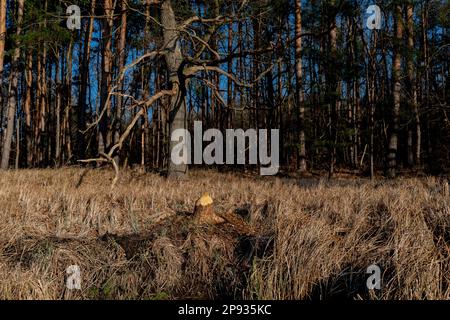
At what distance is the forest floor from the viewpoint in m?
2.65

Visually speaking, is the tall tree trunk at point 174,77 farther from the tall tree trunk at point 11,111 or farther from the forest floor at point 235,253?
Answer: the tall tree trunk at point 11,111

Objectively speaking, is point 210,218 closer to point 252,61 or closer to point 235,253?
point 235,253

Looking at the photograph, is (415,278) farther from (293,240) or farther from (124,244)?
(124,244)

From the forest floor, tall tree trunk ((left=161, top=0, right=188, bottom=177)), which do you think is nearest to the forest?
tall tree trunk ((left=161, top=0, right=188, bottom=177))

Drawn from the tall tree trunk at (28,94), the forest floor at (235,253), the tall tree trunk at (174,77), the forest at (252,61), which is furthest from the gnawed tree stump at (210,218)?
the tall tree trunk at (28,94)

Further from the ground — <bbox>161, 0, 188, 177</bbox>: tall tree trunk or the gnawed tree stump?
<bbox>161, 0, 188, 177</bbox>: tall tree trunk

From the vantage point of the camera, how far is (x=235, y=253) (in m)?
3.41

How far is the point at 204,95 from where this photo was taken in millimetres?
22875

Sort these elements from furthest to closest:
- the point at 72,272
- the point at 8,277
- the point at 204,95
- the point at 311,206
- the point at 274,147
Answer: the point at 204,95
the point at 274,147
the point at 311,206
the point at 72,272
the point at 8,277

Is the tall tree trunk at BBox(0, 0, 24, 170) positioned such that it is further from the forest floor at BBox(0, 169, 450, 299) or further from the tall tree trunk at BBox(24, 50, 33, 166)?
the forest floor at BBox(0, 169, 450, 299)

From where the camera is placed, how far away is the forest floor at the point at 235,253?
2.65 meters

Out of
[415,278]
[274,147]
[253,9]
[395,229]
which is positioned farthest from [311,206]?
[274,147]

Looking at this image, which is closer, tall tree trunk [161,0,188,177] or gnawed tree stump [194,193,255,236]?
gnawed tree stump [194,193,255,236]
